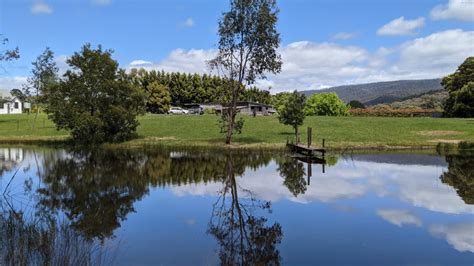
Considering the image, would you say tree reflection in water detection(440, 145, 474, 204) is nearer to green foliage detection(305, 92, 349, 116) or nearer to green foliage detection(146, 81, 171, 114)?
green foliage detection(305, 92, 349, 116)

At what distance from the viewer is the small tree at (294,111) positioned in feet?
129

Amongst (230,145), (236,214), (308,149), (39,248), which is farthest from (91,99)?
(39,248)

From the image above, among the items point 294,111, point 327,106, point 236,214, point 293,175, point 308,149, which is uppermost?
point 327,106

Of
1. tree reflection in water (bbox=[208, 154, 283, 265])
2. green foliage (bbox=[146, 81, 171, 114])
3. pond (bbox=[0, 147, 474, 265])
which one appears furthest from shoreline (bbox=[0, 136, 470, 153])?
green foliage (bbox=[146, 81, 171, 114])

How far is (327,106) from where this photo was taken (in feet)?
310

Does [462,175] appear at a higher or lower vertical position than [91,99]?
lower

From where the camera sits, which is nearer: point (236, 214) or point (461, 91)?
point (236, 214)

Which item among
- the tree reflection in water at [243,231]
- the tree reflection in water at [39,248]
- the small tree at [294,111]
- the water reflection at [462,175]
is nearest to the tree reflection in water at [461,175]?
the water reflection at [462,175]

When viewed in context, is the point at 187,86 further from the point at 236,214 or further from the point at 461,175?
the point at 236,214

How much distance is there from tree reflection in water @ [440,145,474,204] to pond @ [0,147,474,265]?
0.05 m

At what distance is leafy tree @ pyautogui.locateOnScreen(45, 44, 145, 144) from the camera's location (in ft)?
133

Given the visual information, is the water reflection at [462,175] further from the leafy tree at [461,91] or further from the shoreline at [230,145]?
the leafy tree at [461,91]

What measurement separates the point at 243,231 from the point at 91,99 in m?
33.0

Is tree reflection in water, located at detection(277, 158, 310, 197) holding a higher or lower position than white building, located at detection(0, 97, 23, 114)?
lower
